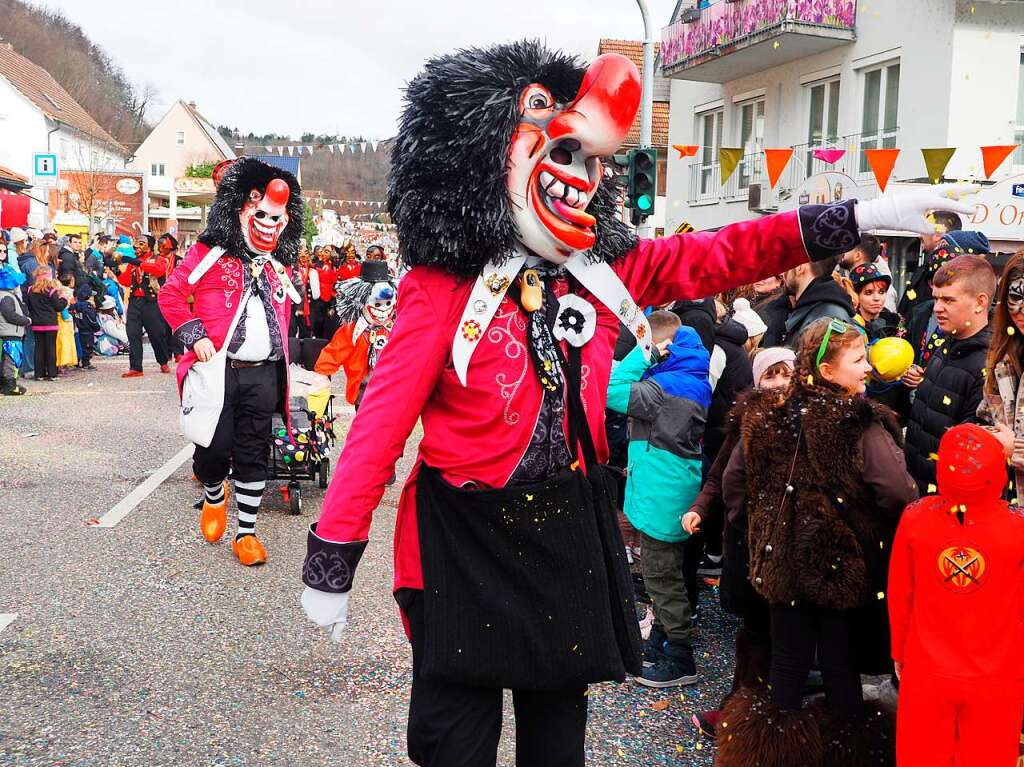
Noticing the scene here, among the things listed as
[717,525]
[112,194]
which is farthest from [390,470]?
[112,194]

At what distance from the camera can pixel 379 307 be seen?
24.1 ft

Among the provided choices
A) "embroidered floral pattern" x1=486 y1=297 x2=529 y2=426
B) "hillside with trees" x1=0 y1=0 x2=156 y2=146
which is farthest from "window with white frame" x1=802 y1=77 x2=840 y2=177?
"hillside with trees" x1=0 y1=0 x2=156 y2=146

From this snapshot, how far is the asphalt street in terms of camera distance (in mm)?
3693

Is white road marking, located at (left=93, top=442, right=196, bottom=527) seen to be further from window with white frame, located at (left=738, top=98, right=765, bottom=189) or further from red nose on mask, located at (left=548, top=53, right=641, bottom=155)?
window with white frame, located at (left=738, top=98, right=765, bottom=189)

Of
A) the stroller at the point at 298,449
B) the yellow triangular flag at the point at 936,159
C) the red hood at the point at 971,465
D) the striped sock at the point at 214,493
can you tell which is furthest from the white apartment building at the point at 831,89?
the red hood at the point at 971,465

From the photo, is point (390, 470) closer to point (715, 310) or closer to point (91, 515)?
point (715, 310)

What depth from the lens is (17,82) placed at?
163 ft

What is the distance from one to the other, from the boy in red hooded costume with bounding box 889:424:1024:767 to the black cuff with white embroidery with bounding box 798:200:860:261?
0.89 metres

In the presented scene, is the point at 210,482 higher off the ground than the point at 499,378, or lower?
lower

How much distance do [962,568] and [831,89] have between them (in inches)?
737

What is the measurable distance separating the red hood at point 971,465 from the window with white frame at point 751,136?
791 inches

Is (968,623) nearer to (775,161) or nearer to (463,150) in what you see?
(463,150)

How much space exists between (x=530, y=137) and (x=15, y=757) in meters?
2.82

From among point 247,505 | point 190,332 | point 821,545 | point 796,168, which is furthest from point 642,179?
point 796,168
